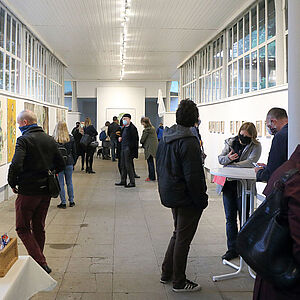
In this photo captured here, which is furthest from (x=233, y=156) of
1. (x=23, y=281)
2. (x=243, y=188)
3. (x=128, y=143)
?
(x=128, y=143)

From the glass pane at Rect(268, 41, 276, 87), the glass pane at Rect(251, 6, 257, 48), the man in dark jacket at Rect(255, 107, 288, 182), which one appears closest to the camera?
the man in dark jacket at Rect(255, 107, 288, 182)

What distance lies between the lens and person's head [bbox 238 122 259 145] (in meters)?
4.78

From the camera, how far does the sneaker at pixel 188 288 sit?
4008mm

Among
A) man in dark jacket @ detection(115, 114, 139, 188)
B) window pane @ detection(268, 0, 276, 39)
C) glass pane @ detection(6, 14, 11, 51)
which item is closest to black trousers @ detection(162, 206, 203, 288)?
window pane @ detection(268, 0, 276, 39)

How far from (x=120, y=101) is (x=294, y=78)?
21.5 m

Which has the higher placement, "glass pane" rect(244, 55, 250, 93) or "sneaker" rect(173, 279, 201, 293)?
"glass pane" rect(244, 55, 250, 93)

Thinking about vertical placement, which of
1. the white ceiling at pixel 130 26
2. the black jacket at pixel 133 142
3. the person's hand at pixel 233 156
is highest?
the white ceiling at pixel 130 26

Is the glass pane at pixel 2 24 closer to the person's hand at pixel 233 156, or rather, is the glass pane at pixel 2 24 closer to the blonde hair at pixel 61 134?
the blonde hair at pixel 61 134

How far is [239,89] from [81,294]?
744 centimetres

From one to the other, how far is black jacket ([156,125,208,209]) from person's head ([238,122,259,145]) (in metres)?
1.16

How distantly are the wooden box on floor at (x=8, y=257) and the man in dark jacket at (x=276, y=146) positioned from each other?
6.82 ft

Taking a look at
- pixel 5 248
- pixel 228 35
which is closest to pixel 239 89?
pixel 228 35

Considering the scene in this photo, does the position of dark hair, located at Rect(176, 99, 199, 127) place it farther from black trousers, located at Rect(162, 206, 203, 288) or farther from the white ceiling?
the white ceiling

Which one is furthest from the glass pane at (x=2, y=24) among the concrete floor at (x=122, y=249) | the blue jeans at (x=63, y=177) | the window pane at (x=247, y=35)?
the window pane at (x=247, y=35)
